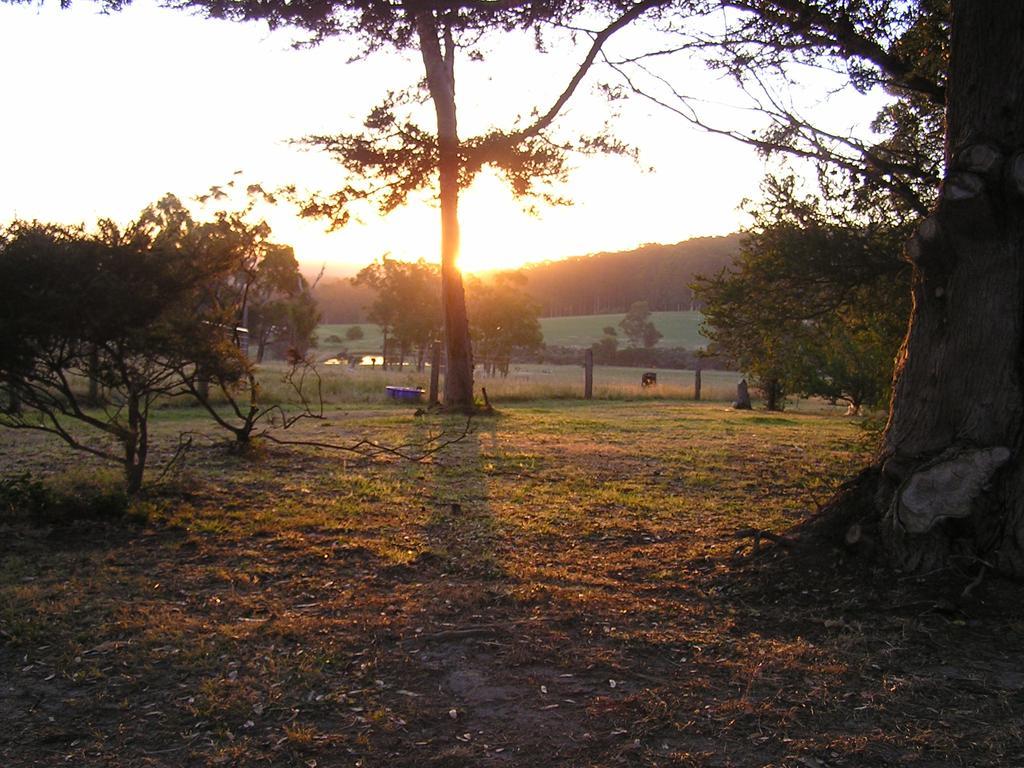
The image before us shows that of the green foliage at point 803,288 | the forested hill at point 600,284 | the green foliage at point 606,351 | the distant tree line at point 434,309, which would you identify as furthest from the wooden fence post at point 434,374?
the forested hill at point 600,284

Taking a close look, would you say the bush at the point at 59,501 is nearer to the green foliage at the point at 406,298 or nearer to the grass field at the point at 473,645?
the grass field at the point at 473,645

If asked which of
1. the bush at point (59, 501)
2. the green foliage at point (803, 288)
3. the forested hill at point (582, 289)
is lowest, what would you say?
the bush at point (59, 501)

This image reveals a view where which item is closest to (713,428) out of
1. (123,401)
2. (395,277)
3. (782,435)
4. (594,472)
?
(782,435)

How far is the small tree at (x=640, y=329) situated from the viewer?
8538 centimetres

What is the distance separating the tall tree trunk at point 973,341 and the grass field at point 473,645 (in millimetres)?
373

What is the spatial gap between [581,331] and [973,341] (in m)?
92.3

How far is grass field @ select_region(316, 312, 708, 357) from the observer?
3211 inches

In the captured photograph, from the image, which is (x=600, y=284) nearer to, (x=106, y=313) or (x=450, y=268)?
(x=450, y=268)

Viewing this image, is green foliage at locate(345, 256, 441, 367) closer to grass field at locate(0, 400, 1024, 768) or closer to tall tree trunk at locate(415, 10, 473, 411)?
tall tree trunk at locate(415, 10, 473, 411)

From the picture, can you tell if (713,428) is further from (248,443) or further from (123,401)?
(123,401)

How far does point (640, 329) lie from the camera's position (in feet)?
282

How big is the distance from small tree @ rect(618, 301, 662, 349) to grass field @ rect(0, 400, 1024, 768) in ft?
261

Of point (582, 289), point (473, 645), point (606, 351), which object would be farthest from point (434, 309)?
point (582, 289)

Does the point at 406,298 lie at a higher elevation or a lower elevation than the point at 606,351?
higher
